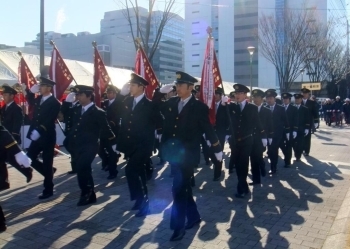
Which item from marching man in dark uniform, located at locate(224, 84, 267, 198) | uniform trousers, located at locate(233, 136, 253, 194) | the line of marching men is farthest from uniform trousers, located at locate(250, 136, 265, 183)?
uniform trousers, located at locate(233, 136, 253, 194)

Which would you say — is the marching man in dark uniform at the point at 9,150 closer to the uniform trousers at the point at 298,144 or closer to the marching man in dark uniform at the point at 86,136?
the marching man in dark uniform at the point at 86,136

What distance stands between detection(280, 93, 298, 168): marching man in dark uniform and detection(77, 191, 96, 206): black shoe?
5.64m

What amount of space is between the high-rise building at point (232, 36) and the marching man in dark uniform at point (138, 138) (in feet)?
252

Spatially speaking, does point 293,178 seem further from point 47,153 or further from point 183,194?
point 47,153

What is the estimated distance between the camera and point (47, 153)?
693cm

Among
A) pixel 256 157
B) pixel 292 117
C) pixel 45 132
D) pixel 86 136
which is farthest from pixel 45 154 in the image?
pixel 292 117

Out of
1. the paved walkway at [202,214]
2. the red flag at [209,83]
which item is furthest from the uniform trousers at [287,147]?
the red flag at [209,83]

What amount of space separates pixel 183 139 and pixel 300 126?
289 inches

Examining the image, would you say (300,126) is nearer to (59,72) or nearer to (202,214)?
(202,214)

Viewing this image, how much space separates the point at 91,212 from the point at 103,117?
1.55m

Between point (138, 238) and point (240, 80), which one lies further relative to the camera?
point (240, 80)

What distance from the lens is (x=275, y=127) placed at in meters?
9.78

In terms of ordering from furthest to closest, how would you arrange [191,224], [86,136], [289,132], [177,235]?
[289,132] < [86,136] < [191,224] < [177,235]

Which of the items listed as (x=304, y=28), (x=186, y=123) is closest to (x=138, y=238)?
(x=186, y=123)
